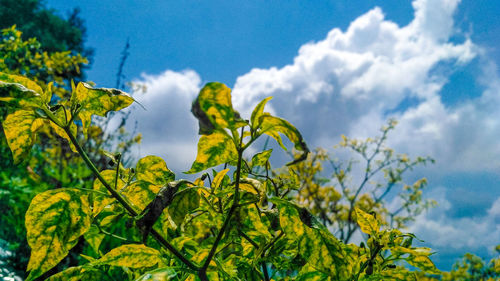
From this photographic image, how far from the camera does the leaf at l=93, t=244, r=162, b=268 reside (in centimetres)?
69

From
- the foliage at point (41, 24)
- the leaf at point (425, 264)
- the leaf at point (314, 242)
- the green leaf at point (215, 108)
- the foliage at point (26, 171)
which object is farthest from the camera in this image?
the foliage at point (41, 24)

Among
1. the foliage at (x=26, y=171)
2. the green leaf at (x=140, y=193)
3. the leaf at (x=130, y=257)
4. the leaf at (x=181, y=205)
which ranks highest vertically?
the foliage at (x=26, y=171)

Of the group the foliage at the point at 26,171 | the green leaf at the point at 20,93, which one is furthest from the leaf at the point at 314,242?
the foliage at the point at 26,171

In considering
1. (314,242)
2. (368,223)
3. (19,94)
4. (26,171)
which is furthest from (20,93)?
(26,171)

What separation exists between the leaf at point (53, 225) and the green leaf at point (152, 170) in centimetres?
19

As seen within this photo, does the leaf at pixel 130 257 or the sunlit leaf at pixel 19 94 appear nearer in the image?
the sunlit leaf at pixel 19 94

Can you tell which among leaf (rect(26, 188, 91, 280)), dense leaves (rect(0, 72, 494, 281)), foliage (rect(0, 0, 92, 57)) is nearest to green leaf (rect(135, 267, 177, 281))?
dense leaves (rect(0, 72, 494, 281))

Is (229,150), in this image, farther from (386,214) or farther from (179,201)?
(386,214)

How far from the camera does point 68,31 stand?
70.2 feet

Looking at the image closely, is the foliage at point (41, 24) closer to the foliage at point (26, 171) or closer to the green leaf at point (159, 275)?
the foliage at point (26, 171)

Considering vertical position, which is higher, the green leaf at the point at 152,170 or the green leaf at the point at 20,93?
the green leaf at the point at 152,170

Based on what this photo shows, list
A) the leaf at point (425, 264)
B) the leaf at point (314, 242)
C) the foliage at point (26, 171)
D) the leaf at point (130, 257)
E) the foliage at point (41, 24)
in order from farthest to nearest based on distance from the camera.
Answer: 1. the foliage at point (41, 24)
2. the foliage at point (26, 171)
3. the leaf at point (425, 264)
4. the leaf at point (130, 257)
5. the leaf at point (314, 242)

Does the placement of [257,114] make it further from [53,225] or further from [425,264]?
[425,264]

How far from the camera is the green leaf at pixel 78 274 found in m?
0.75
